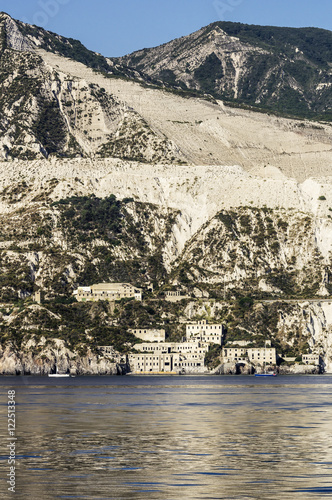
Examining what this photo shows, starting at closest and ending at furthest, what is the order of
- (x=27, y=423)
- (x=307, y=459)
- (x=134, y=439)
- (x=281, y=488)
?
(x=281, y=488) < (x=307, y=459) < (x=134, y=439) < (x=27, y=423)

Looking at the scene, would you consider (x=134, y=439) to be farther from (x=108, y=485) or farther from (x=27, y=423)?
(x=108, y=485)

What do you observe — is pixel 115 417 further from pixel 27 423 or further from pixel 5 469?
pixel 5 469

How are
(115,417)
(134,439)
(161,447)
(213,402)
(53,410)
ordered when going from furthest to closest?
(213,402), (53,410), (115,417), (134,439), (161,447)

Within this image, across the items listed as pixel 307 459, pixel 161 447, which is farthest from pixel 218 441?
pixel 307 459

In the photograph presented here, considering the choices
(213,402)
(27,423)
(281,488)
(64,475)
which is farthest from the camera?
(213,402)

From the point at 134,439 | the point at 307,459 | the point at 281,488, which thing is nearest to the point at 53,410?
the point at 134,439

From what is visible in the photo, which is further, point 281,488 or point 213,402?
point 213,402
